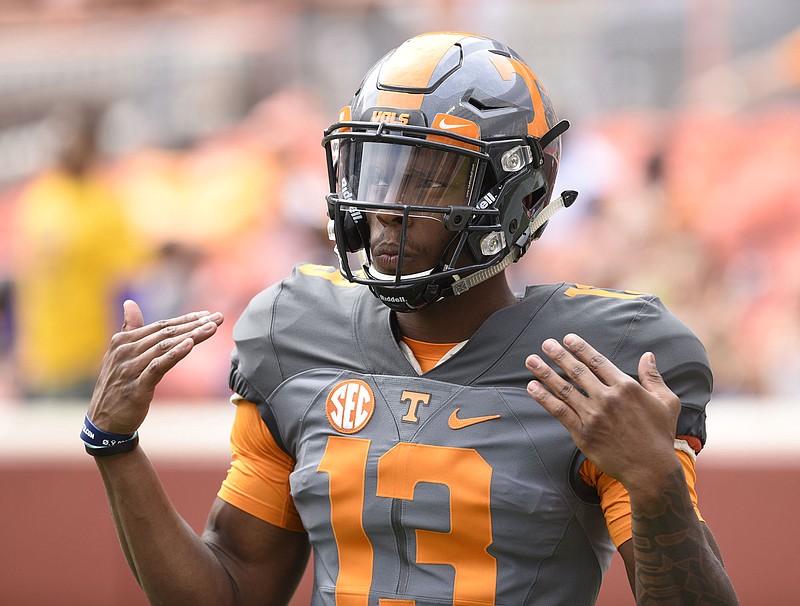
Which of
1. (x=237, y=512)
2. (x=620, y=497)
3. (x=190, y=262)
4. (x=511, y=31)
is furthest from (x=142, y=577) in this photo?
(x=511, y=31)

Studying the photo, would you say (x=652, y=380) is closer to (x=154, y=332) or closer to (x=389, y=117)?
(x=389, y=117)

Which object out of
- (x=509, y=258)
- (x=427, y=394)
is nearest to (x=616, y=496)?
(x=427, y=394)

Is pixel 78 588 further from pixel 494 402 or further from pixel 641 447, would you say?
pixel 641 447

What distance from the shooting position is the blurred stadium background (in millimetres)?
4875

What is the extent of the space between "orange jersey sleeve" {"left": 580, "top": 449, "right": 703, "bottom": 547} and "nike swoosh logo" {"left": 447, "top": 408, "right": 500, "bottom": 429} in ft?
0.62

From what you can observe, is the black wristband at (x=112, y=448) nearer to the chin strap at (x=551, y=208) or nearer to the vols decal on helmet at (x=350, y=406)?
the vols decal on helmet at (x=350, y=406)

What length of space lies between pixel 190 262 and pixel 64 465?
2.80 m

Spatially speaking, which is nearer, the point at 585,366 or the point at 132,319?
the point at 585,366

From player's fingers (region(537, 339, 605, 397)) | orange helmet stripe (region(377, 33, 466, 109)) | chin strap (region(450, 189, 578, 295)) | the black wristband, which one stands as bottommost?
the black wristband

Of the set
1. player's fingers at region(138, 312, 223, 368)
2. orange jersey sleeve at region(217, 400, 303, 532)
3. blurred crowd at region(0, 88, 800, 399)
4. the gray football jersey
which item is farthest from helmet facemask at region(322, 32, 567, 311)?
blurred crowd at region(0, 88, 800, 399)

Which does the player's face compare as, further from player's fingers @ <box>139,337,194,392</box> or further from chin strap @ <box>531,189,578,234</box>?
player's fingers @ <box>139,337,194,392</box>

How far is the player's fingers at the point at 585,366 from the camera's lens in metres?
1.82

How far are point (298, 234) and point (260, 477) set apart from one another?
15.9 feet

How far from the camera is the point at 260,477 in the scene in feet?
7.68
